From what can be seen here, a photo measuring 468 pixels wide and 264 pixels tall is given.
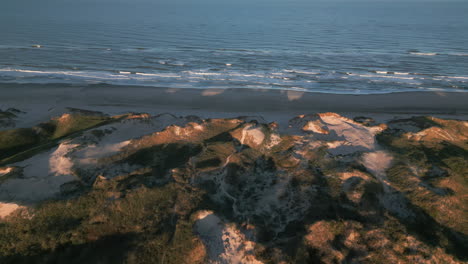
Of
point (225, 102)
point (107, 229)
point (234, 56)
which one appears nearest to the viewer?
→ point (107, 229)

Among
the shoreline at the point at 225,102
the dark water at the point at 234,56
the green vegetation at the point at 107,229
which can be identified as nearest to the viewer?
the green vegetation at the point at 107,229

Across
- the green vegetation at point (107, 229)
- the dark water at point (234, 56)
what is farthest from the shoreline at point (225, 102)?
the green vegetation at point (107, 229)

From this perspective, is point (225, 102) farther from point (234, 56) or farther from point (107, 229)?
point (234, 56)

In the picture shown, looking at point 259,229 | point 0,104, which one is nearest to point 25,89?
point 0,104

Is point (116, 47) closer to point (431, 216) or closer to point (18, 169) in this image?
point (18, 169)

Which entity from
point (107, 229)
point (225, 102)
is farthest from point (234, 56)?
point (107, 229)

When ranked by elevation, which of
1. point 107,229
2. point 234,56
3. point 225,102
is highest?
point 234,56

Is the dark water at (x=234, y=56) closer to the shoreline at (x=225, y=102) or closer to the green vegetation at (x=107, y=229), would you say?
the shoreline at (x=225, y=102)

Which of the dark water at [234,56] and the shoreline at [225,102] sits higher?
the dark water at [234,56]

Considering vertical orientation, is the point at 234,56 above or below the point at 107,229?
above
